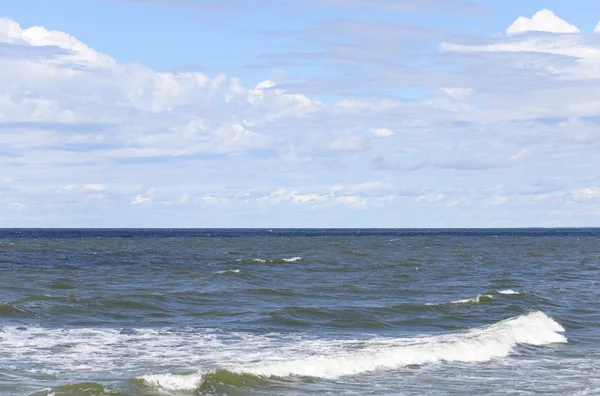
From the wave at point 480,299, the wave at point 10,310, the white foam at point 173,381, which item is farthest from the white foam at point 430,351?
the wave at point 10,310

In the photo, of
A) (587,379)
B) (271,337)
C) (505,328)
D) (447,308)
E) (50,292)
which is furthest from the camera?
(50,292)

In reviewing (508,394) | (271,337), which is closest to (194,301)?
(271,337)

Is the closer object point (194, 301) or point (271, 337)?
point (271, 337)

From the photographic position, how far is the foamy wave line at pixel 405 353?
18141mm

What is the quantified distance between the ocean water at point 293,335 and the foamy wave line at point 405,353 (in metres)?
0.05

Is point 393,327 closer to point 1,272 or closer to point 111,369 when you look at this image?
point 111,369

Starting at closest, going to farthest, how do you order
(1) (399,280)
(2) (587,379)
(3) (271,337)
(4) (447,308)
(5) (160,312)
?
(2) (587,379), (3) (271,337), (5) (160,312), (4) (447,308), (1) (399,280)

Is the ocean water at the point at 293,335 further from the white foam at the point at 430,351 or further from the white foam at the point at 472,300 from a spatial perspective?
the white foam at the point at 472,300

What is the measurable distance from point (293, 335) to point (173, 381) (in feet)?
27.1

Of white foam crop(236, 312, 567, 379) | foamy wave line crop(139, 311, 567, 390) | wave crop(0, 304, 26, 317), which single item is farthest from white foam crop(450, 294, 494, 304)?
wave crop(0, 304, 26, 317)

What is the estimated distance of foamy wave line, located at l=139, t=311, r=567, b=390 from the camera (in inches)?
714

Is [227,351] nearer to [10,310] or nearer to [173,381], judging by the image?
[173,381]

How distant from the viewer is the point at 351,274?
163 feet

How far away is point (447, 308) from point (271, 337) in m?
9.88
